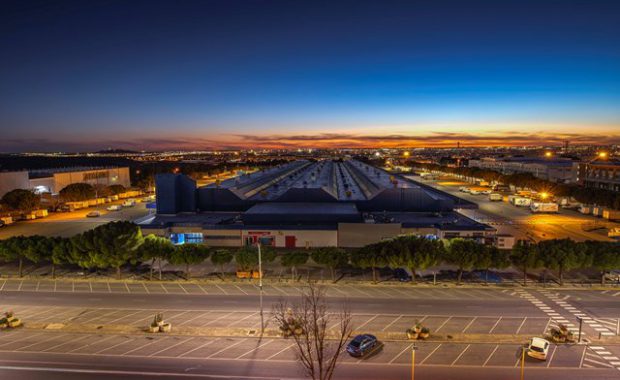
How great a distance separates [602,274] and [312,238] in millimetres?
34096

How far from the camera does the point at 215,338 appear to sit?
29.1m

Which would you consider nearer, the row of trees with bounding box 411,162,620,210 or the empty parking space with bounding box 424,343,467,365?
the empty parking space with bounding box 424,343,467,365

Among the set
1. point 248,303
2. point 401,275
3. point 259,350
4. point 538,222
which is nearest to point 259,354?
point 259,350

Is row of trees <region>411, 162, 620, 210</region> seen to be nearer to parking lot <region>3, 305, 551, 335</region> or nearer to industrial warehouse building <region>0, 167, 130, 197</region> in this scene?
parking lot <region>3, 305, 551, 335</region>

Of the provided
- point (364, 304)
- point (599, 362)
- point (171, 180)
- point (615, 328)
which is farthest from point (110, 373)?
point (171, 180)

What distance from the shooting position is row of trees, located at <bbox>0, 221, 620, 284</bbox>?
3872cm

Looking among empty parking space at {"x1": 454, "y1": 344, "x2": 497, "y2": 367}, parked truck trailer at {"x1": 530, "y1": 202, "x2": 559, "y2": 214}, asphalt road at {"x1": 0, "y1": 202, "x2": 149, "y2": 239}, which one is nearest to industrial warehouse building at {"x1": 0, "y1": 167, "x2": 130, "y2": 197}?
asphalt road at {"x1": 0, "y1": 202, "x2": 149, "y2": 239}

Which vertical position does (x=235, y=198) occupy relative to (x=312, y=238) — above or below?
above

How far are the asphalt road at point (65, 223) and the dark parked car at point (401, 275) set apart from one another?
58.4 m

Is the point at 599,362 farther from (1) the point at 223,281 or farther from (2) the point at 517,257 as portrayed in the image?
(1) the point at 223,281

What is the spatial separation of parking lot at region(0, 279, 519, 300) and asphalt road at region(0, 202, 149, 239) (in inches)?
1204

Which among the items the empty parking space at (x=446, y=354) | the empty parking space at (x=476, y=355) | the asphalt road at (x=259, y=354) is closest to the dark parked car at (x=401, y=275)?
the asphalt road at (x=259, y=354)

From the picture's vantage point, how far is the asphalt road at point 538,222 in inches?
2559

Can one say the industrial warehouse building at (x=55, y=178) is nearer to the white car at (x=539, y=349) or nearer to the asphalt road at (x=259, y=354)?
the asphalt road at (x=259, y=354)
